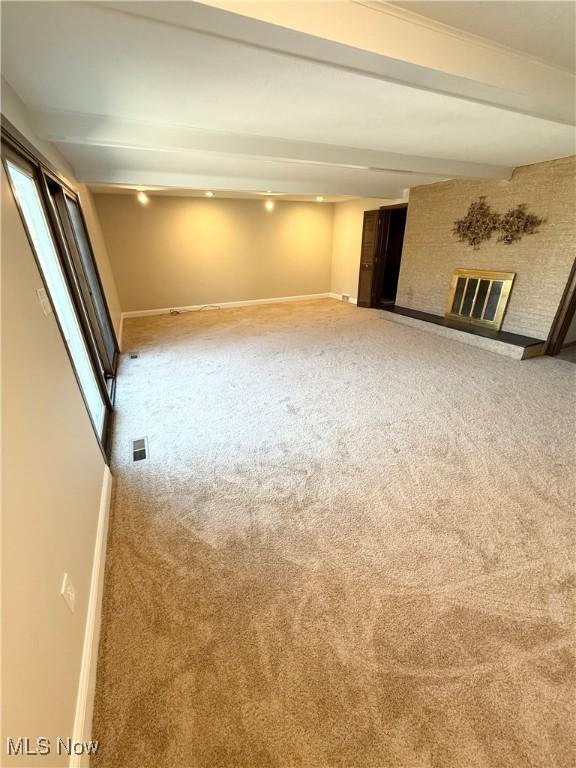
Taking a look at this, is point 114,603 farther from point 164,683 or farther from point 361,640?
point 361,640

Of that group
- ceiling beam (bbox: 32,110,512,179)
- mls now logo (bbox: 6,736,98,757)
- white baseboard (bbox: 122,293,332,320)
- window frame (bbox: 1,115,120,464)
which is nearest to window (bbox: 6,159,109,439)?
window frame (bbox: 1,115,120,464)

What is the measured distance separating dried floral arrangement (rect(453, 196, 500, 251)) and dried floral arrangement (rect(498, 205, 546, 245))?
0.12 m

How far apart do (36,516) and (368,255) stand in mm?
6633

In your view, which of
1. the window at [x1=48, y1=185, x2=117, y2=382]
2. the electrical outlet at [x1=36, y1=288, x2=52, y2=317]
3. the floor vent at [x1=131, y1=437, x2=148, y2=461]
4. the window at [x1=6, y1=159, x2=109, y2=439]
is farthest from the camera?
the window at [x1=48, y1=185, x2=117, y2=382]

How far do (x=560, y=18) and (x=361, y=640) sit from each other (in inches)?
108

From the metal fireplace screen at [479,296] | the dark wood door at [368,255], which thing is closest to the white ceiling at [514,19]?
the metal fireplace screen at [479,296]

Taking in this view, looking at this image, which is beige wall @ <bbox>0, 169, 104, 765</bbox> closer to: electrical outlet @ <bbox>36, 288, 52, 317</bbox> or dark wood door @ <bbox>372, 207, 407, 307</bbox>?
electrical outlet @ <bbox>36, 288, 52, 317</bbox>

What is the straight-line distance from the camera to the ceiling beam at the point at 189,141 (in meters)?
2.13

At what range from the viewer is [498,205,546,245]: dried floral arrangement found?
3822mm

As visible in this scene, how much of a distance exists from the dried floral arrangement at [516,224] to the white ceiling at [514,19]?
2799mm

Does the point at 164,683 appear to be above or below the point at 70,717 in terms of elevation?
below

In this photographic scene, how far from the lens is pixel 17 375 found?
3.29 feet

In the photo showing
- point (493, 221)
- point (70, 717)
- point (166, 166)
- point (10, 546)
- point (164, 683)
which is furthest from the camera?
point (493, 221)

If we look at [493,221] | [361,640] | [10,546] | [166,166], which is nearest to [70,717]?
[10,546]
